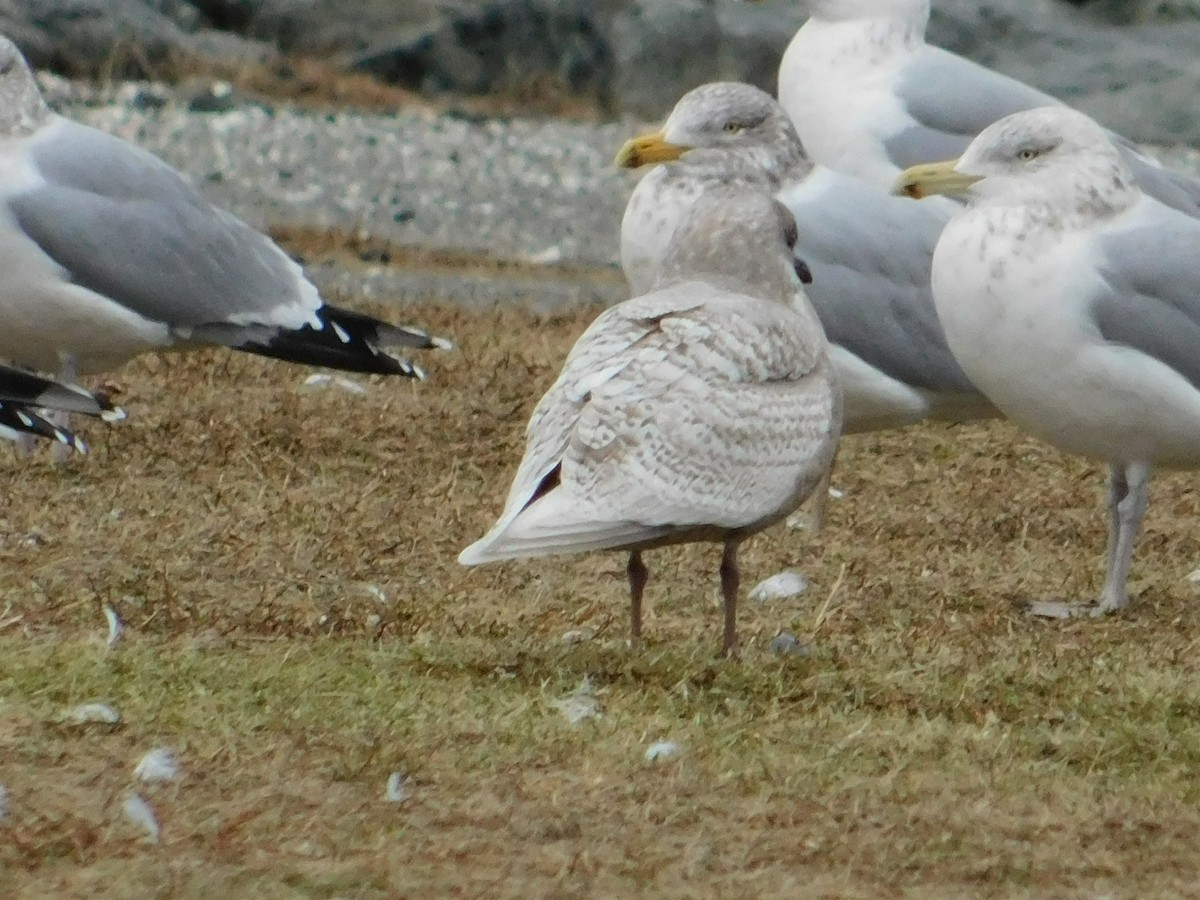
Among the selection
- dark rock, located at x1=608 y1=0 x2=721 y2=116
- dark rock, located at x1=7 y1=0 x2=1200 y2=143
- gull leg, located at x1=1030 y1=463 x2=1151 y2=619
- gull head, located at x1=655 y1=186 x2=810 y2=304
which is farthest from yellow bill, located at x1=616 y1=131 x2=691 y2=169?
dark rock, located at x1=608 y1=0 x2=721 y2=116

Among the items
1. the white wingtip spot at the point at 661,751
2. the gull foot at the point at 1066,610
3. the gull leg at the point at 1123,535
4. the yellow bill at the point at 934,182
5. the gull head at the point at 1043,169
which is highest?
the gull head at the point at 1043,169

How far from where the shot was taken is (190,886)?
2.95m

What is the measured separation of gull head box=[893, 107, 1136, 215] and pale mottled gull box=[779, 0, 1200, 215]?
1.61 metres

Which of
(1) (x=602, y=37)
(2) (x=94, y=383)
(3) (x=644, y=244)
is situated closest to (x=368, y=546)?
(3) (x=644, y=244)

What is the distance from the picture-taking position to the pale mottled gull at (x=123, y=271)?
6.40 meters

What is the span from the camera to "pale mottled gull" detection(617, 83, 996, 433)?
6.03m

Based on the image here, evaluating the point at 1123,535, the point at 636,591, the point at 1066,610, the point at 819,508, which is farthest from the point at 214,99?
the point at 636,591

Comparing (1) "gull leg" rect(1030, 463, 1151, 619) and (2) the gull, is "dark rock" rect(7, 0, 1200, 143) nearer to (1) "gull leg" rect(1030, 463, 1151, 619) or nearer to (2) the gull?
(1) "gull leg" rect(1030, 463, 1151, 619)

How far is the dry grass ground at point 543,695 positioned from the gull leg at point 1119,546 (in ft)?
0.29

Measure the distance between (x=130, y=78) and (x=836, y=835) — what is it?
564 inches

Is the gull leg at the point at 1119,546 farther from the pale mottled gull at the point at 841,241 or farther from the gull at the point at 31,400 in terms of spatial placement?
the gull at the point at 31,400

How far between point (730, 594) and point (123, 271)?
112 inches

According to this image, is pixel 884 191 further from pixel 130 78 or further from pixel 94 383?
pixel 130 78

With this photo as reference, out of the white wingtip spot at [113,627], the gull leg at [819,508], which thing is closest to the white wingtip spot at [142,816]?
the white wingtip spot at [113,627]
